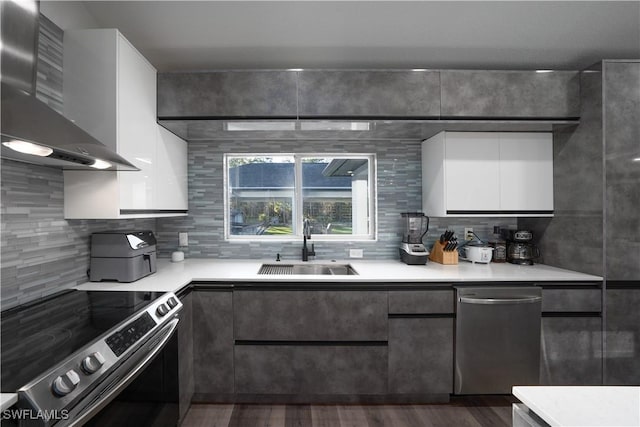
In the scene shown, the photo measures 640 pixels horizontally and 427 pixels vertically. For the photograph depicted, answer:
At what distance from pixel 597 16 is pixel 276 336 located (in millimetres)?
2852

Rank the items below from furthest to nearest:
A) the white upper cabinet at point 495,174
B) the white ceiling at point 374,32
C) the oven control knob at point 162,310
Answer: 1. the white upper cabinet at point 495,174
2. the white ceiling at point 374,32
3. the oven control knob at point 162,310

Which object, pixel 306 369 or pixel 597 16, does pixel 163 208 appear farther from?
pixel 597 16

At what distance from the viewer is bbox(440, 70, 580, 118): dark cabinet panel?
233 cm

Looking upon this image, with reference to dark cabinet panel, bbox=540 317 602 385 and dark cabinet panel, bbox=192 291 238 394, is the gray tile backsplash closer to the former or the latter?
dark cabinet panel, bbox=192 291 238 394

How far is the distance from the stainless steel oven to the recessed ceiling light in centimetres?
70

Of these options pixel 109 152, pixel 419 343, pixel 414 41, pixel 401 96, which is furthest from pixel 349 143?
pixel 109 152

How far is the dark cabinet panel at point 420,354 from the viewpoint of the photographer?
2188 mm

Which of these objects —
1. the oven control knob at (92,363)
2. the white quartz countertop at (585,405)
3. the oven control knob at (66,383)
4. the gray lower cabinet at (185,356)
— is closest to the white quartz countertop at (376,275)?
the gray lower cabinet at (185,356)

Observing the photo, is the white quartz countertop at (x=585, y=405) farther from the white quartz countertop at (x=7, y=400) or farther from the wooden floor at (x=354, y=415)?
the wooden floor at (x=354, y=415)

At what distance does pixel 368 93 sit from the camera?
2.30 meters

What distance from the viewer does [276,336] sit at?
2.20m

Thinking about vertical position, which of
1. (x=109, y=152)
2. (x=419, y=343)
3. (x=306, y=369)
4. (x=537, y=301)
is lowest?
(x=306, y=369)

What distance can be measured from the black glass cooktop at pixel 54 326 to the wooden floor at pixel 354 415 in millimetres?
980

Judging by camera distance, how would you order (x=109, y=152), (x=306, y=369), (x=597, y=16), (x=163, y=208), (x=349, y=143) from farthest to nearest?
1. (x=349, y=143)
2. (x=163, y=208)
3. (x=306, y=369)
4. (x=597, y=16)
5. (x=109, y=152)
